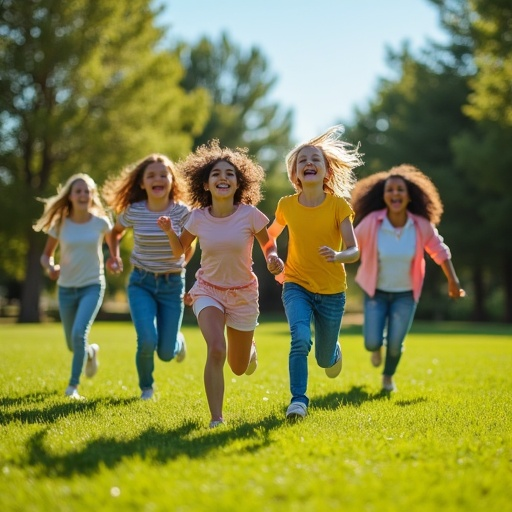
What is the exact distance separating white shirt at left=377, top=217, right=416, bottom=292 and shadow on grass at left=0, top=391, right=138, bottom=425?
10.6 ft

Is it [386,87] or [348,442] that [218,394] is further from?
[386,87]

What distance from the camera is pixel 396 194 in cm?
913

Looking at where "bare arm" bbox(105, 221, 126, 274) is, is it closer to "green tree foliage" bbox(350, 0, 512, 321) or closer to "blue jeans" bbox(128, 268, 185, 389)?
"blue jeans" bbox(128, 268, 185, 389)

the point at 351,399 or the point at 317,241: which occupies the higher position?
the point at 317,241

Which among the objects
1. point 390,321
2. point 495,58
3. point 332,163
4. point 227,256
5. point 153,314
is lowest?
point 390,321

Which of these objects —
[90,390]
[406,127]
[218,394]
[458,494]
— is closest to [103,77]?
[406,127]

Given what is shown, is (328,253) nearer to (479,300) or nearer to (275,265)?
(275,265)

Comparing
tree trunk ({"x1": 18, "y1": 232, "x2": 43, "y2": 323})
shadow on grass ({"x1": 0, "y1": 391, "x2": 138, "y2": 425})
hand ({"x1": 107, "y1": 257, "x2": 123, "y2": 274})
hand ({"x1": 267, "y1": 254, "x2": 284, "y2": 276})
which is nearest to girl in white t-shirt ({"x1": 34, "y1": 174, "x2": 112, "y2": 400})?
hand ({"x1": 107, "y1": 257, "x2": 123, "y2": 274})

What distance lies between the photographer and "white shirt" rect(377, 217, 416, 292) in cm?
890

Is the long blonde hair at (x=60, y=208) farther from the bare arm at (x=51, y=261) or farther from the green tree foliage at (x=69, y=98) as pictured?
the green tree foliage at (x=69, y=98)

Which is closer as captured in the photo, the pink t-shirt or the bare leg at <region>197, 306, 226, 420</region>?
the bare leg at <region>197, 306, 226, 420</region>

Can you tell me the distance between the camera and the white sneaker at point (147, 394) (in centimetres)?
786

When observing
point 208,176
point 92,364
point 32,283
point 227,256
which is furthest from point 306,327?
point 32,283

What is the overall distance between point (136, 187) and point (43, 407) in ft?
8.67
